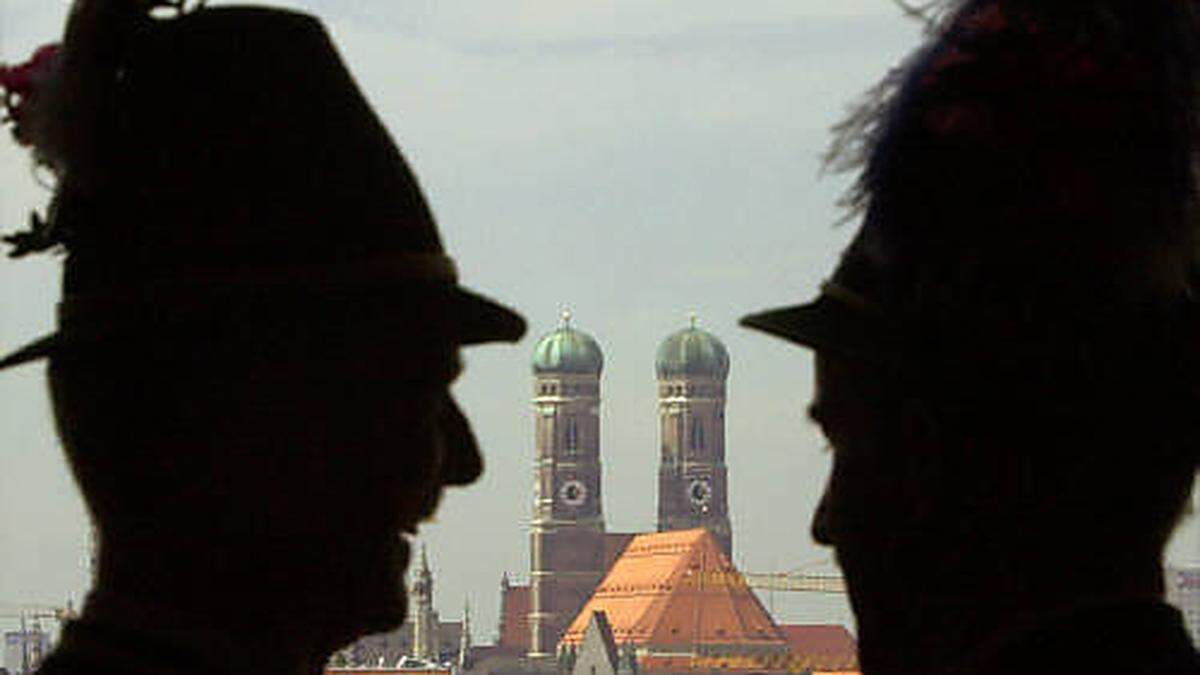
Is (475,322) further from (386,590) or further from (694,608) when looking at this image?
(694,608)

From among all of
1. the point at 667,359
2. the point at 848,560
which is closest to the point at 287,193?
the point at 848,560

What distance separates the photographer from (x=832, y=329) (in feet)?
7.08

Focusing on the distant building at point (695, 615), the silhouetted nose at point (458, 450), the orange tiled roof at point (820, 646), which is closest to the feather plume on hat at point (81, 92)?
the silhouetted nose at point (458, 450)

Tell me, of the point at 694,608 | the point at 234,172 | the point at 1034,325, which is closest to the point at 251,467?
the point at 234,172

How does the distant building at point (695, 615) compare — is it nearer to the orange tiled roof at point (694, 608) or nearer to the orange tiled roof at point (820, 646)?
the orange tiled roof at point (694, 608)

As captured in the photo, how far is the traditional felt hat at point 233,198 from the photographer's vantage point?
2.22 meters

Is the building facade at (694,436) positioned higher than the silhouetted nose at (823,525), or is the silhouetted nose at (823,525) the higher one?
the building facade at (694,436)

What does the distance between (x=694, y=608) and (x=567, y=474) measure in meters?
14.5

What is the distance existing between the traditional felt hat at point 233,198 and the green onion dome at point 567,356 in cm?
12307

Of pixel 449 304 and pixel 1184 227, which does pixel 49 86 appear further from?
pixel 1184 227

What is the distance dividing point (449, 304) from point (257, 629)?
231 mm

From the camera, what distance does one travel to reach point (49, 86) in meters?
2.30

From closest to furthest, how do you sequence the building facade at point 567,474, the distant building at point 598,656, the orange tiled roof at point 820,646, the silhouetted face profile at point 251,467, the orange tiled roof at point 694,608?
the silhouetted face profile at point 251,467 < the distant building at point 598,656 < the orange tiled roof at point 694,608 < the orange tiled roof at point 820,646 < the building facade at point 567,474

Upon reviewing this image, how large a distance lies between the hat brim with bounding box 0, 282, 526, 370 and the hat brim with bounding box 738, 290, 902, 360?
18cm
